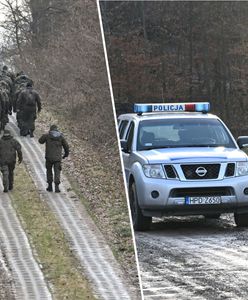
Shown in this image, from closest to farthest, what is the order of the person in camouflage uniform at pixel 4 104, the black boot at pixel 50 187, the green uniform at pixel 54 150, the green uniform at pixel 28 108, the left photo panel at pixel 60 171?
the left photo panel at pixel 60 171 → the green uniform at pixel 54 150 → the black boot at pixel 50 187 → the green uniform at pixel 28 108 → the person in camouflage uniform at pixel 4 104

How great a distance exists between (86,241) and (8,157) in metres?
4.26

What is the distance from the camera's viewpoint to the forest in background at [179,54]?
7.20ft

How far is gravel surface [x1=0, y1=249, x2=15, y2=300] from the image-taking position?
3904 mm

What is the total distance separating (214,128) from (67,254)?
2.74m

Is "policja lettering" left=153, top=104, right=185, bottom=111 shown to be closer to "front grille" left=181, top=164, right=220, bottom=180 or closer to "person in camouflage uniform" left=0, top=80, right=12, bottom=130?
"front grille" left=181, top=164, right=220, bottom=180

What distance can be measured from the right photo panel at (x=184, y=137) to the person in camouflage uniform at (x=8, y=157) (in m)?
6.56

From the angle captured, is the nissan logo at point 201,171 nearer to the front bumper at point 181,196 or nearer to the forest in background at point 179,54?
the front bumper at point 181,196

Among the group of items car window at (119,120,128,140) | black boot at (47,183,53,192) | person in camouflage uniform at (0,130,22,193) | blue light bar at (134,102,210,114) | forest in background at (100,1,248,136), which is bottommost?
black boot at (47,183,53,192)

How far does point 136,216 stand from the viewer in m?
2.12

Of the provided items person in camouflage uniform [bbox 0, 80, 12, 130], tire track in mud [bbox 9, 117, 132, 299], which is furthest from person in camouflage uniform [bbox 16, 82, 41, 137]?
tire track in mud [bbox 9, 117, 132, 299]

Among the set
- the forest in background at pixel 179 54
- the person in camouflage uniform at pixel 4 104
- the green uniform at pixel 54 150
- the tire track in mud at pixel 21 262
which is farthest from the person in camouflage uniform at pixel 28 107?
the forest in background at pixel 179 54

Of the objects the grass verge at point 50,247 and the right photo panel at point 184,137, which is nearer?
the right photo panel at point 184,137

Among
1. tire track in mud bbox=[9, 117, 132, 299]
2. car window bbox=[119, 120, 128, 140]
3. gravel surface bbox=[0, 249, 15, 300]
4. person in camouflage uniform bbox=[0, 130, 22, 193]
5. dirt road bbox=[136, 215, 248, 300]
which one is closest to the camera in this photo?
dirt road bbox=[136, 215, 248, 300]

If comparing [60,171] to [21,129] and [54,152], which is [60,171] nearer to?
[54,152]
